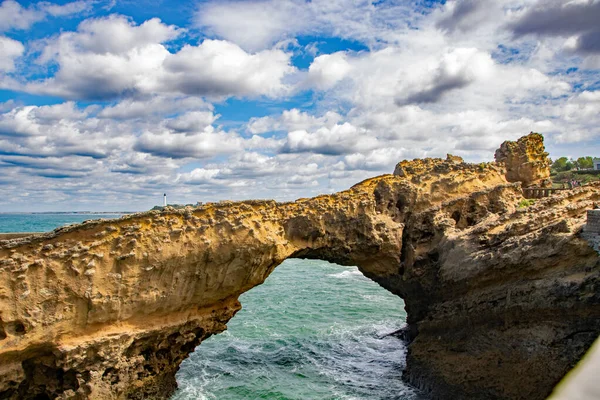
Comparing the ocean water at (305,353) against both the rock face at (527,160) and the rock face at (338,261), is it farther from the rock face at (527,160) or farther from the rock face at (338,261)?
the rock face at (527,160)

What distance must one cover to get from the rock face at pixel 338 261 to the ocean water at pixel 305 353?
5.74 feet

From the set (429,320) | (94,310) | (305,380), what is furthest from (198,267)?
(429,320)

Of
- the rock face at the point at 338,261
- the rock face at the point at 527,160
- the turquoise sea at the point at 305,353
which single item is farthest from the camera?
the rock face at the point at 527,160

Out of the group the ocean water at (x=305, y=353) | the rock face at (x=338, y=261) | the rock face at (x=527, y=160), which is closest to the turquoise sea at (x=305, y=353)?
the ocean water at (x=305, y=353)

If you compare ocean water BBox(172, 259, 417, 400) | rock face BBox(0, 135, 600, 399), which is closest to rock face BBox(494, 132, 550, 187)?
rock face BBox(0, 135, 600, 399)

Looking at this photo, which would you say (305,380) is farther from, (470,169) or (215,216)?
(470,169)

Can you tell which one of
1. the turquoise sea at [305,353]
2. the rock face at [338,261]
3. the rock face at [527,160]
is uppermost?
the rock face at [527,160]

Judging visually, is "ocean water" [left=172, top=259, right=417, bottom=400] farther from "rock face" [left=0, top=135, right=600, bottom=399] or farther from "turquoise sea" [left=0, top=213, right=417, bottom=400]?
"rock face" [left=0, top=135, right=600, bottom=399]

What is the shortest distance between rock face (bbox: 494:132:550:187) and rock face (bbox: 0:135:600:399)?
218cm

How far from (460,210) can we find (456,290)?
3.52 meters

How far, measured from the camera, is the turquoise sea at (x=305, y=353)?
16.1 meters

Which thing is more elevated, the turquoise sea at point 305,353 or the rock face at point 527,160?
the rock face at point 527,160

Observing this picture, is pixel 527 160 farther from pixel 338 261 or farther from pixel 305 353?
pixel 305 353

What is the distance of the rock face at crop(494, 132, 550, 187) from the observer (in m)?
19.6
